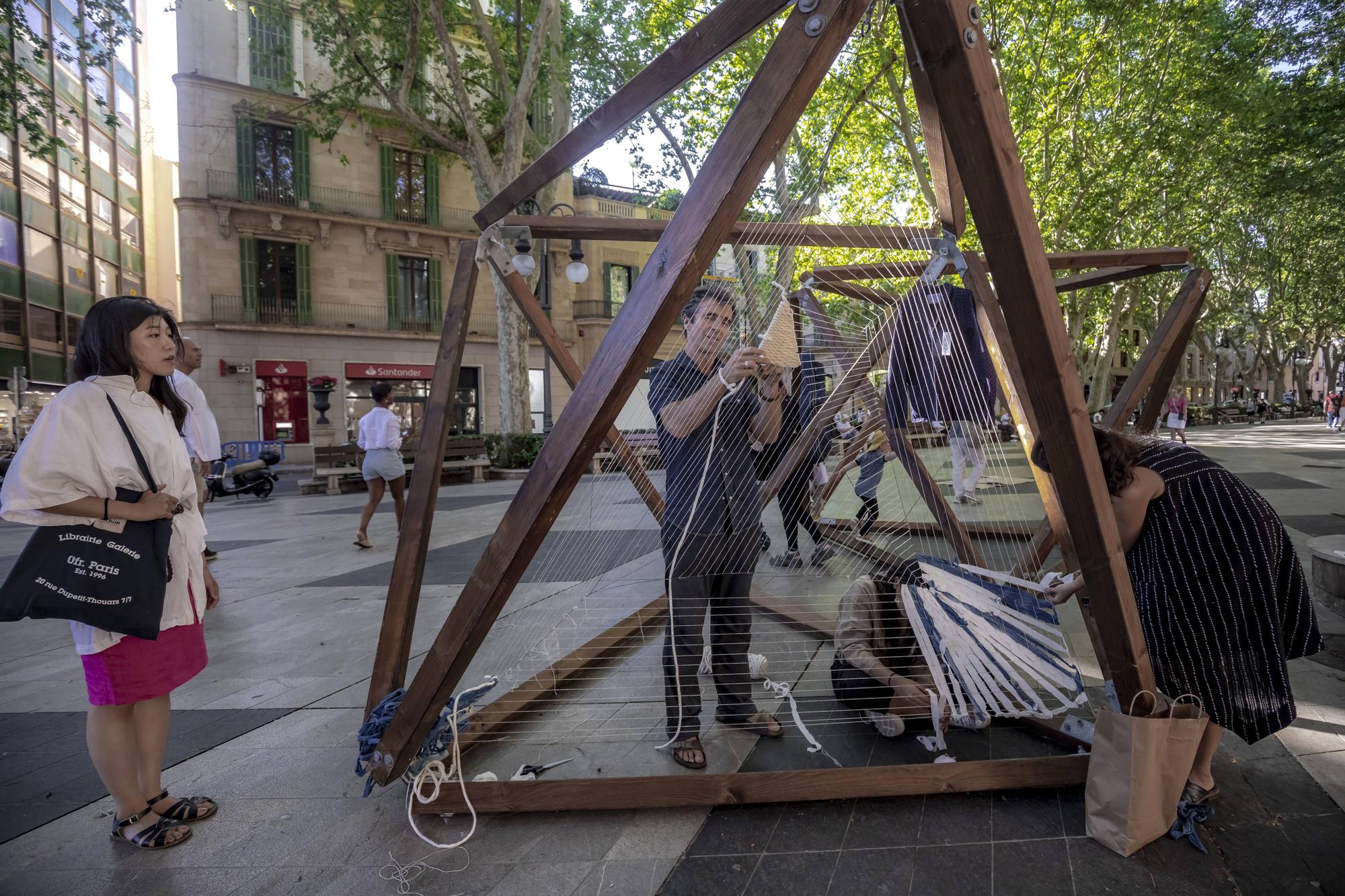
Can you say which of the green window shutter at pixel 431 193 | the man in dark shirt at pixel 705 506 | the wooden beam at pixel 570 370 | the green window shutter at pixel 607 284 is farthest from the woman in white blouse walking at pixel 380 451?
the green window shutter at pixel 607 284

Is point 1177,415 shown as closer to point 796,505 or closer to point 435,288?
point 796,505

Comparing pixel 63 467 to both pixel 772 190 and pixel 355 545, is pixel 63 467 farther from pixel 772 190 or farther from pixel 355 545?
pixel 772 190

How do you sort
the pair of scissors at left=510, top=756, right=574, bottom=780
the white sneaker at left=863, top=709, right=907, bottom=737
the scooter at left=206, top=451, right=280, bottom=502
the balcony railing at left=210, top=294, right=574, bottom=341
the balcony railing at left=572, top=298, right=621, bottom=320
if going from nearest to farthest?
the pair of scissors at left=510, top=756, right=574, bottom=780 → the white sneaker at left=863, top=709, right=907, bottom=737 → the scooter at left=206, top=451, right=280, bottom=502 → the balcony railing at left=210, top=294, right=574, bottom=341 → the balcony railing at left=572, top=298, right=621, bottom=320

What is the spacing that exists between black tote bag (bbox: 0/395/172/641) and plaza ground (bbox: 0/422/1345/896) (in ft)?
2.39

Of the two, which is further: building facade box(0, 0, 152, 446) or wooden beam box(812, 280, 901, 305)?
building facade box(0, 0, 152, 446)

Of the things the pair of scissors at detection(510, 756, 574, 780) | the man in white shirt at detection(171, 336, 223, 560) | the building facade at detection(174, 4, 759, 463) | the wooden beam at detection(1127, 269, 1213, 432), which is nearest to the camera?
the pair of scissors at detection(510, 756, 574, 780)

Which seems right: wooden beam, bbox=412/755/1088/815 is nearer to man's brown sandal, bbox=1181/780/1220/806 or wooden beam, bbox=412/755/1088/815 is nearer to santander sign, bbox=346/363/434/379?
man's brown sandal, bbox=1181/780/1220/806

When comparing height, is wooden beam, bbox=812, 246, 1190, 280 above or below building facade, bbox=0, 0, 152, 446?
below

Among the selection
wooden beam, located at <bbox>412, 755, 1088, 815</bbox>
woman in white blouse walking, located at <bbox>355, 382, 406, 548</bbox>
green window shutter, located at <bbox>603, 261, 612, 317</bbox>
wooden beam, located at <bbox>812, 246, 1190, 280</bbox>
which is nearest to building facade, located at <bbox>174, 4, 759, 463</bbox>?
green window shutter, located at <bbox>603, 261, 612, 317</bbox>

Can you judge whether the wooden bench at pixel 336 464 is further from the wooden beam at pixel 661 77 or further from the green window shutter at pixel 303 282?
the wooden beam at pixel 661 77

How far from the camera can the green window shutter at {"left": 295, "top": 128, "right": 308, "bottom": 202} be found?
2111 cm

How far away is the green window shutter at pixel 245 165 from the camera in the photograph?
2031 cm

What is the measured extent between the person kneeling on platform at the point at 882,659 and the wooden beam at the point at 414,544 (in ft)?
5.41

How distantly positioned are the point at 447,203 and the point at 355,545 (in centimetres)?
1986
